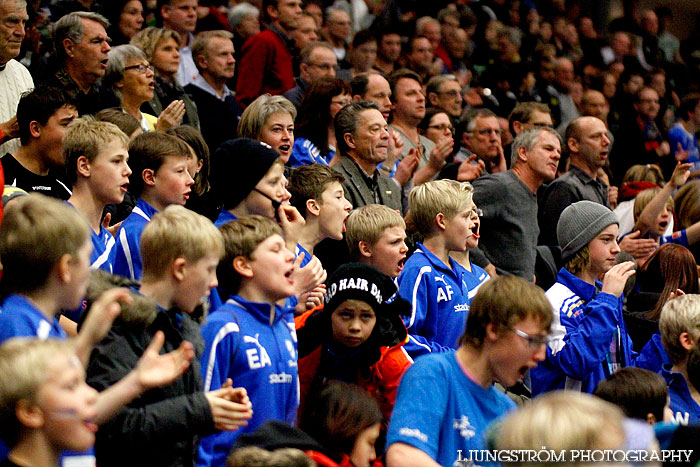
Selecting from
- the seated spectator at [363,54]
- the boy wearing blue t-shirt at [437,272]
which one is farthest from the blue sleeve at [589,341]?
the seated spectator at [363,54]

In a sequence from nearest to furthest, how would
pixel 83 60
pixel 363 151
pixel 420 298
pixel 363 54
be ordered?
pixel 420 298 → pixel 363 151 → pixel 83 60 → pixel 363 54

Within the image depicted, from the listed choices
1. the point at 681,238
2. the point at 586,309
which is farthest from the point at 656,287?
the point at 681,238

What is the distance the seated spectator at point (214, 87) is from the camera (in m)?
8.99

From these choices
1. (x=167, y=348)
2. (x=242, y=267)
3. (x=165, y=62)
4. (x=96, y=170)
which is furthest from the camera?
(x=165, y=62)

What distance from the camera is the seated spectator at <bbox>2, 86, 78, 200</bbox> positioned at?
225 inches

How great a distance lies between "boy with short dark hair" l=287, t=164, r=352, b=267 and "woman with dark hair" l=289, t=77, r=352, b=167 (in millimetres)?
2017

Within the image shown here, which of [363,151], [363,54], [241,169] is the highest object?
[241,169]

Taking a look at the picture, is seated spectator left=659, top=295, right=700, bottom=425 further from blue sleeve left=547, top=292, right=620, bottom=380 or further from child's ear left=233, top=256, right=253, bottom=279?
child's ear left=233, top=256, right=253, bottom=279

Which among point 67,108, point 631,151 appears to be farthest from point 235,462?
point 631,151

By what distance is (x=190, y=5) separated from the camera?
34.0ft

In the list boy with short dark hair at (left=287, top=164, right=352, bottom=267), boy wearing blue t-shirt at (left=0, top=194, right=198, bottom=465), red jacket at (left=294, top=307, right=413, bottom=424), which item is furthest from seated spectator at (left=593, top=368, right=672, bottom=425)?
boy wearing blue t-shirt at (left=0, top=194, right=198, bottom=465)

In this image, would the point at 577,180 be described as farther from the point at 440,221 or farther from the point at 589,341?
the point at 589,341

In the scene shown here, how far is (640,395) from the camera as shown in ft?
14.5

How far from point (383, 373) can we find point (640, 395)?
1237mm
